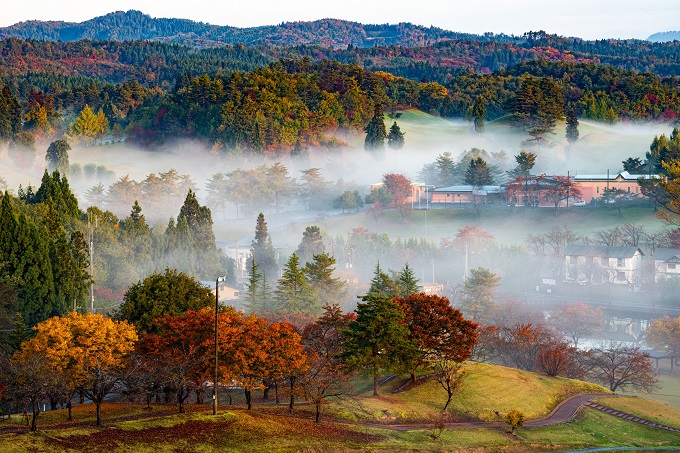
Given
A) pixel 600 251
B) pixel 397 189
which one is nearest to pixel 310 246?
pixel 600 251

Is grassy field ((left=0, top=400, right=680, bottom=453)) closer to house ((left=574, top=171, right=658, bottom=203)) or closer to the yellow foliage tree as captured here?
the yellow foliage tree

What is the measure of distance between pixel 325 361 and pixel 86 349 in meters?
14.1

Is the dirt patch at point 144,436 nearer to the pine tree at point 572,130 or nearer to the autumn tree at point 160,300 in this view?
the autumn tree at point 160,300

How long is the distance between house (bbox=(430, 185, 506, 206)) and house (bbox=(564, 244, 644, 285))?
34.3 meters

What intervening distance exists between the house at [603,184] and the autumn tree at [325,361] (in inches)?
3479

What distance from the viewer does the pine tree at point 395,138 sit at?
180000mm

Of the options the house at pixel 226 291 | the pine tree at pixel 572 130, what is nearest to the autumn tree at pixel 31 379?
the house at pixel 226 291

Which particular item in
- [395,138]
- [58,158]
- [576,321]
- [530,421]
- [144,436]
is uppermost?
[395,138]

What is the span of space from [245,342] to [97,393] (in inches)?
315

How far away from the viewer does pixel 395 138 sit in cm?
18025

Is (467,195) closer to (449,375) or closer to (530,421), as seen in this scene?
(530,421)

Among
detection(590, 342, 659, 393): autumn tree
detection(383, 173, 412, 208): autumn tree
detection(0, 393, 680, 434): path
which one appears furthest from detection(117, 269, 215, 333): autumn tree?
detection(383, 173, 412, 208): autumn tree

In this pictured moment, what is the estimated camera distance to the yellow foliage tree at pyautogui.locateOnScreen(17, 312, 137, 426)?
49469 mm

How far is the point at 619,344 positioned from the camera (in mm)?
86938
